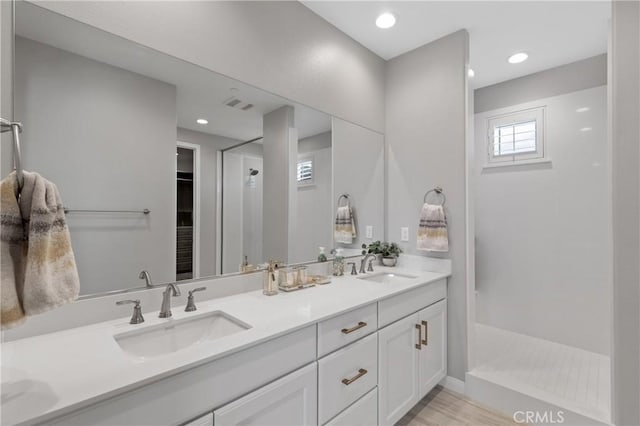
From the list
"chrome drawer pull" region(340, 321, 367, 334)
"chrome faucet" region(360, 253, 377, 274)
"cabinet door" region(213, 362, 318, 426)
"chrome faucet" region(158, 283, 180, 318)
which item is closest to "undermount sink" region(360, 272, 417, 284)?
"chrome faucet" region(360, 253, 377, 274)

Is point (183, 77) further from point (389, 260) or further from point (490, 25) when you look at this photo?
point (490, 25)

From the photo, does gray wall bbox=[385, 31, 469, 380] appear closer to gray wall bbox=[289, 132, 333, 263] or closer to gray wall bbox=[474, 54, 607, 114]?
gray wall bbox=[289, 132, 333, 263]

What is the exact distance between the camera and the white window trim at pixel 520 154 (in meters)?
2.79

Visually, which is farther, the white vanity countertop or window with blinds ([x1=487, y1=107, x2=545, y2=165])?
window with blinds ([x1=487, y1=107, x2=545, y2=165])

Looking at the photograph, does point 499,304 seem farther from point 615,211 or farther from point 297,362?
point 297,362

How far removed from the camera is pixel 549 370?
7.39 feet

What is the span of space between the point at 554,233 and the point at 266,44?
2.97 meters

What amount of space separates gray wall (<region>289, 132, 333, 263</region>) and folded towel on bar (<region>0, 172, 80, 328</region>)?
1.29 meters

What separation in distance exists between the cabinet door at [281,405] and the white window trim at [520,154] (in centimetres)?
290

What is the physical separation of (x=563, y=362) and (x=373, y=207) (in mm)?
2009

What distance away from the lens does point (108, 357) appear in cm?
88

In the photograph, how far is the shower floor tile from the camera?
1840 millimetres

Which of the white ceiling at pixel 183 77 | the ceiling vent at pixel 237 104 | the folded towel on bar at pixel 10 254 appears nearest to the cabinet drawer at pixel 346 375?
the folded towel on bar at pixel 10 254

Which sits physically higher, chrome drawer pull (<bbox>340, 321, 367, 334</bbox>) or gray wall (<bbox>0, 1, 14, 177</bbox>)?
gray wall (<bbox>0, 1, 14, 177</bbox>)
